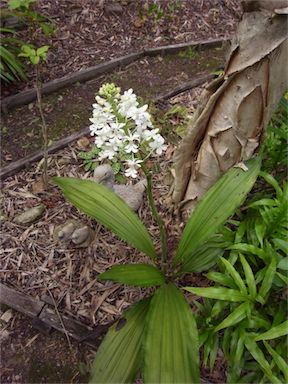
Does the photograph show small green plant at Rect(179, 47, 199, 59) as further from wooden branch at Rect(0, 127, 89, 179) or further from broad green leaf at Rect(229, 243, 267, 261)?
broad green leaf at Rect(229, 243, 267, 261)

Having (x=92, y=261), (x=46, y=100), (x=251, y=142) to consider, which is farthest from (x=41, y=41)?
(x=251, y=142)

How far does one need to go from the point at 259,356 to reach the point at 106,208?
0.88 meters

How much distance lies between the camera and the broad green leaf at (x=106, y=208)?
1712 mm

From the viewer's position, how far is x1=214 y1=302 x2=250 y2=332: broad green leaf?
1630 mm

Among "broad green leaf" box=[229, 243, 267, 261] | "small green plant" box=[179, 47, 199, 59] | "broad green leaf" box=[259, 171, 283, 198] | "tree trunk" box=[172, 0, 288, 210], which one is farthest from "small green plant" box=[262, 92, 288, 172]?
"small green plant" box=[179, 47, 199, 59]

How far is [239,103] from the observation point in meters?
1.68

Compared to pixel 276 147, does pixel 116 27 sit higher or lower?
lower

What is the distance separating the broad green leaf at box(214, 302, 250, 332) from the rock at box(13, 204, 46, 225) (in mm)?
1207

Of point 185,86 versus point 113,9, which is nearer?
point 185,86

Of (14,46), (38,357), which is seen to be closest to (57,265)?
(38,357)

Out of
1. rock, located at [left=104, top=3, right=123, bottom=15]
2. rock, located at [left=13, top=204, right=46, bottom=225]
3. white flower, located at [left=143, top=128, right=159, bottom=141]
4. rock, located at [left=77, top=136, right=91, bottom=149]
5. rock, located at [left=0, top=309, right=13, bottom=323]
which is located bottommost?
rock, located at [left=0, top=309, right=13, bottom=323]

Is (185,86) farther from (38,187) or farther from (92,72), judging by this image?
(38,187)

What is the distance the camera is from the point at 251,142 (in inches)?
70.0

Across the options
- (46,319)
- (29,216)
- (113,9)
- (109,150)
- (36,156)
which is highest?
(109,150)
